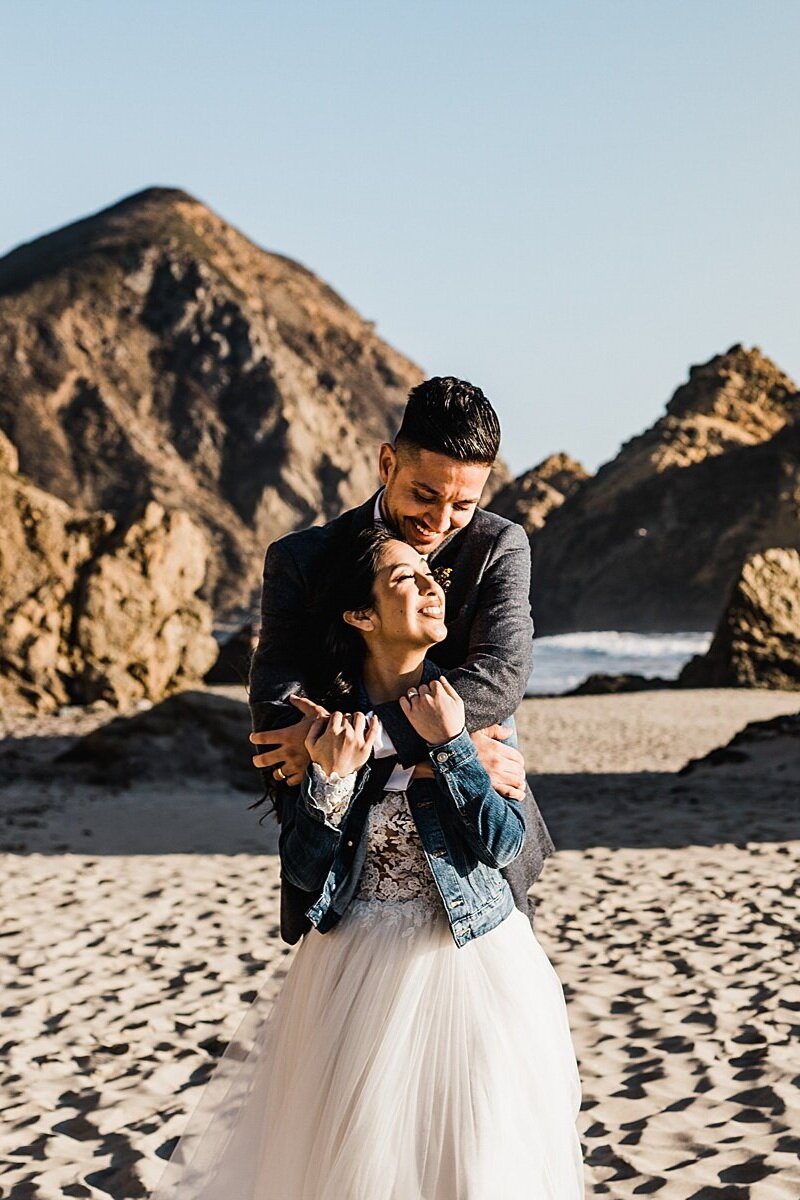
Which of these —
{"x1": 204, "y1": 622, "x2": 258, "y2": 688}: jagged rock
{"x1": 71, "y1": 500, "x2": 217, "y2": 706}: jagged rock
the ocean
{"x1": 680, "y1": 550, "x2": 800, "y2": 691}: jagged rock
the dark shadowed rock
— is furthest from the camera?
the ocean

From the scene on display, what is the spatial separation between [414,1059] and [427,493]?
1096 millimetres

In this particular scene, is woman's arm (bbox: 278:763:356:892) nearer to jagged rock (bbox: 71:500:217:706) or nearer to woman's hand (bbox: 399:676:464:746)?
woman's hand (bbox: 399:676:464:746)

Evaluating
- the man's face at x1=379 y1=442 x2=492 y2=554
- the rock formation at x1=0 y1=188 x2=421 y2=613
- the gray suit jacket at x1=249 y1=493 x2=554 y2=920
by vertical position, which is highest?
the rock formation at x1=0 y1=188 x2=421 y2=613

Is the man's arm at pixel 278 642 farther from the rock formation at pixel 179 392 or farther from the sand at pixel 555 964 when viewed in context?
the rock formation at pixel 179 392

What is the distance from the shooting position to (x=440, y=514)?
8.27 ft

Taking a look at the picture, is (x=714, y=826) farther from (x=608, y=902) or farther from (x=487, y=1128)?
(x=487, y=1128)

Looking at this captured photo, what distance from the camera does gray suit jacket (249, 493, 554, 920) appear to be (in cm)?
249

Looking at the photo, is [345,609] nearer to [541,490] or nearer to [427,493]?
[427,493]

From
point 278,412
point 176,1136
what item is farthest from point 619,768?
point 278,412

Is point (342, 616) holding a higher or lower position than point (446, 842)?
higher

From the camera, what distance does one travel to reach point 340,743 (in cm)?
233

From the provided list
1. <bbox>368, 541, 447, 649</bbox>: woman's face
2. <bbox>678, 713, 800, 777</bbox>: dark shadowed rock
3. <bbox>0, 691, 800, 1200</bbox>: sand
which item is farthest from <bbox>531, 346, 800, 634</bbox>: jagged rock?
<bbox>368, 541, 447, 649</bbox>: woman's face

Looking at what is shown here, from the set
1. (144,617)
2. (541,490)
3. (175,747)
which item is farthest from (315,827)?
(541,490)

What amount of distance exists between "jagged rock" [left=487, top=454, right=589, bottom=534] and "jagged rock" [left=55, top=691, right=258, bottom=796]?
219 ft
